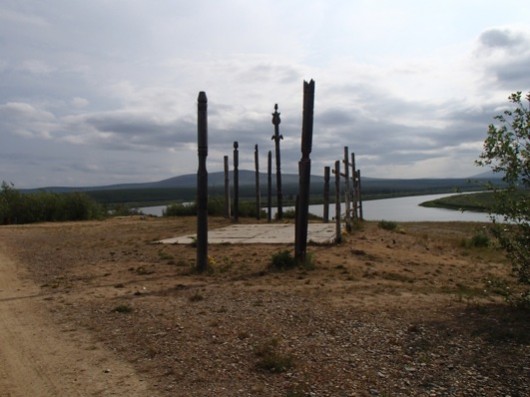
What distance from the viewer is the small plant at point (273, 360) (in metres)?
4.79

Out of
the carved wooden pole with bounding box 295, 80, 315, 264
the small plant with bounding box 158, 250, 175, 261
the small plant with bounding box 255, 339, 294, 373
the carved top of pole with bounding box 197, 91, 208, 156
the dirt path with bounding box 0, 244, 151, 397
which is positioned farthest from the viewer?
the small plant with bounding box 158, 250, 175, 261

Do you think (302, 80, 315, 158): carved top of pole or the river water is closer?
A: (302, 80, 315, 158): carved top of pole

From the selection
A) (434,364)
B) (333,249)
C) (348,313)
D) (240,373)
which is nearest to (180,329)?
(240,373)

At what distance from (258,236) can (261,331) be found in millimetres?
9190

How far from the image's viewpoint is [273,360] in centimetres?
488

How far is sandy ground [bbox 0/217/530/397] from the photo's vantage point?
4.51m

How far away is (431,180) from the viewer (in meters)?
190

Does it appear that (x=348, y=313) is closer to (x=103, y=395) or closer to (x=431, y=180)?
(x=103, y=395)

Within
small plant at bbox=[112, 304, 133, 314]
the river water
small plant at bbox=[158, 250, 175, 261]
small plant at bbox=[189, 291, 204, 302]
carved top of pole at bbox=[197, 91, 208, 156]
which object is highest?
carved top of pole at bbox=[197, 91, 208, 156]

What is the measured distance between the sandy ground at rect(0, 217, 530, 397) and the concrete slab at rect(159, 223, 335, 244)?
2907mm

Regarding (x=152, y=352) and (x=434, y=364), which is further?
(x=152, y=352)

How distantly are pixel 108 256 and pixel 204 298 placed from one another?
5.91 meters

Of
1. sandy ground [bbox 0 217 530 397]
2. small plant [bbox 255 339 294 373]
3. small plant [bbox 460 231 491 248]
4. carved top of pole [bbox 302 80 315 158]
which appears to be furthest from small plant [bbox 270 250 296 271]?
small plant [bbox 460 231 491 248]

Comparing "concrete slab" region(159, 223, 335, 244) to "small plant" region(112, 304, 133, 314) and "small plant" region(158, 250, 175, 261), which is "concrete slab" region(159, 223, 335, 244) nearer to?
"small plant" region(158, 250, 175, 261)
